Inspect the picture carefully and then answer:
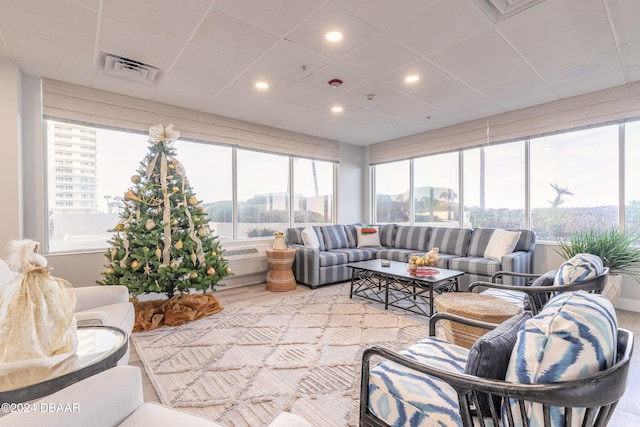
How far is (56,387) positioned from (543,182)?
5.34m

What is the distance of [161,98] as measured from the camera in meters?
3.83

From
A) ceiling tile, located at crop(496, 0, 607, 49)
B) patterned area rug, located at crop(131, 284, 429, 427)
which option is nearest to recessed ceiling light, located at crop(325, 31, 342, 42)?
ceiling tile, located at crop(496, 0, 607, 49)

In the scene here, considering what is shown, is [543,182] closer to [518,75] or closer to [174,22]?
[518,75]

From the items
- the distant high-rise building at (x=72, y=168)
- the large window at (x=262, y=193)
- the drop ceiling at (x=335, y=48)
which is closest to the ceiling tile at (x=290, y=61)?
the drop ceiling at (x=335, y=48)

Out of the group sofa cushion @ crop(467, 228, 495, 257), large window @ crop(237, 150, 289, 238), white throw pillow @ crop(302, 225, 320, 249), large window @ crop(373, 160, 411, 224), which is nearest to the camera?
sofa cushion @ crop(467, 228, 495, 257)

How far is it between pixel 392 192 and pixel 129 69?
4.81m

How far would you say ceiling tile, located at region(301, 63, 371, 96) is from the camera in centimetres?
302

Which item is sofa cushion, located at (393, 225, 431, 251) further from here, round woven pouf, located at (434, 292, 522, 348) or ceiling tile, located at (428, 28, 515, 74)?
ceiling tile, located at (428, 28, 515, 74)

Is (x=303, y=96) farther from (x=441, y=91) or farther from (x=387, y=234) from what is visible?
(x=387, y=234)

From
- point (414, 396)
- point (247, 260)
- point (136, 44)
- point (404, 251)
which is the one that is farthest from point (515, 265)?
point (136, 44)

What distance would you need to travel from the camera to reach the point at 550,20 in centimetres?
224

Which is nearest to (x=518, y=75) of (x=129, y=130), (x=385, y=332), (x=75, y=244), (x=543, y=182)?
(x=543, y=182)

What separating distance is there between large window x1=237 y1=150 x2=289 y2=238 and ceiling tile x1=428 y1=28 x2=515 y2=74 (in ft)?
10.5

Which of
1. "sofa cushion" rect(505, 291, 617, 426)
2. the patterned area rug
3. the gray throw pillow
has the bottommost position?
the patterned area rug
